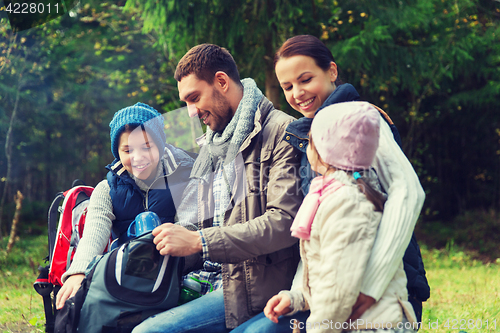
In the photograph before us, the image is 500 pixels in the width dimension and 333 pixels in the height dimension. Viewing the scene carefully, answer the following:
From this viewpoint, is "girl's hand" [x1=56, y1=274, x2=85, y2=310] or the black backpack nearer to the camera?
the black backpack

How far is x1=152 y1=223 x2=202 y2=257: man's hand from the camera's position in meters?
1.79

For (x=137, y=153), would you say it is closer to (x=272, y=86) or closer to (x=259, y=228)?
(x=259, y=228)

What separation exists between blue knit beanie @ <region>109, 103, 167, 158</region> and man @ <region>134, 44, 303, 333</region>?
0.21 metres

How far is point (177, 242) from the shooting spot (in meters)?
1.79

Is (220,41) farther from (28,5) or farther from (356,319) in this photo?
(356,319)

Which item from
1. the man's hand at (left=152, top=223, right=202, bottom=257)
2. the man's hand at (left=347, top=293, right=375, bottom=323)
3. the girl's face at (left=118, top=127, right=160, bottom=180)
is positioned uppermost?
the girl's face at (left=118, top=127, right=160, bottom=180)

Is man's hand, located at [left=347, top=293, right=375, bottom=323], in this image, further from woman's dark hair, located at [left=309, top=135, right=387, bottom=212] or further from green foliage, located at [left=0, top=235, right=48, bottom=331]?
green foliage, located at [left=0, top=235, right=48, bottom=331]

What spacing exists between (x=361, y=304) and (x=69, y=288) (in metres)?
1.29

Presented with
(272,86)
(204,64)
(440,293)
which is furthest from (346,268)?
(272,86)

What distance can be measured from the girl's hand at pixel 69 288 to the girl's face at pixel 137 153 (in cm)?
58

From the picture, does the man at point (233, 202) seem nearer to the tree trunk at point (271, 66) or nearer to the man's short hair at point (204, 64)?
the man's short hair at point (204, 64)

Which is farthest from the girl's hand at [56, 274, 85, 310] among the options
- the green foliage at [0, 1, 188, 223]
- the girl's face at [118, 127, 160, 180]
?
the green foliage at [0, 1, 188, 223]

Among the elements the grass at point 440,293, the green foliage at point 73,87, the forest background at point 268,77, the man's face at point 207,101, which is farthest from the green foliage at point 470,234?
the man's face at point 207,101

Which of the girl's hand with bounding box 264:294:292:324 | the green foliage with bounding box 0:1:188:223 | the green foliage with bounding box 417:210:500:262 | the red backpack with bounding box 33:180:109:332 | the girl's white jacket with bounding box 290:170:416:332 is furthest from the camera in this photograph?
the green foliage with bounding box 0:1:188:223
